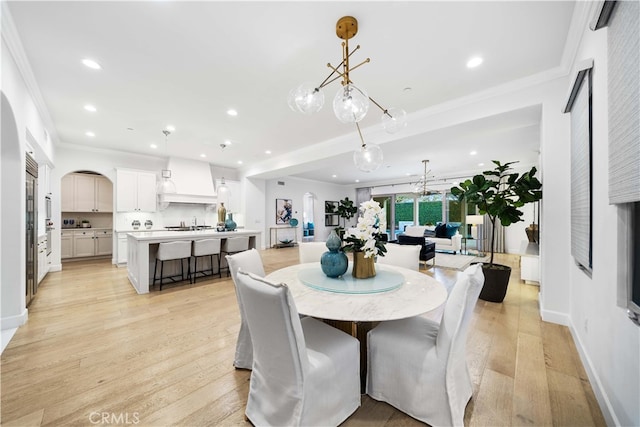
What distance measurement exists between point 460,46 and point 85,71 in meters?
3.95

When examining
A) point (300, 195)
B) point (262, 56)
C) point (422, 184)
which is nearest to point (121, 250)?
point (262, 56)

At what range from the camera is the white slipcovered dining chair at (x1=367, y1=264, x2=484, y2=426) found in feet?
4.34

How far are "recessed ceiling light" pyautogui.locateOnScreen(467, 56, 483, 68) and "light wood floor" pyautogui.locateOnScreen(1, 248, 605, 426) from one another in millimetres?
2779

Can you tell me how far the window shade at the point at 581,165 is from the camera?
189 centimetres

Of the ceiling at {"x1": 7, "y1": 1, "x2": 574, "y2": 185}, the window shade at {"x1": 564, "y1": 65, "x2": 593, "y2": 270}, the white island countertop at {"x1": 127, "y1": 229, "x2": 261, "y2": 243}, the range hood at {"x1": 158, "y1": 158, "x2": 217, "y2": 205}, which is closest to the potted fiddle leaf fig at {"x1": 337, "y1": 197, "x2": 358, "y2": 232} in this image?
the range hood at {"x1": 158, "y1": 158, "x2": 217, "y2": 205}

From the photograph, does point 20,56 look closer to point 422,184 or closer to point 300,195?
point 300,195

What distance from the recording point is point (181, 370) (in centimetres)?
193

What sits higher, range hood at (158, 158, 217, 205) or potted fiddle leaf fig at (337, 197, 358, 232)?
range hood at (158, 158, 217, 205)

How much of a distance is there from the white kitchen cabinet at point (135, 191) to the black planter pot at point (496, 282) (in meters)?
7.40

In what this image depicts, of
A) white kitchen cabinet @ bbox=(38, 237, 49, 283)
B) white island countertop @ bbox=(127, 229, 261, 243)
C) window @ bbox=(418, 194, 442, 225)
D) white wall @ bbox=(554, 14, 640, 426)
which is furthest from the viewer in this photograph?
window @ bbox=(418, 194, 442, 225)

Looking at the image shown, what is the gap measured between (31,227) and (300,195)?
7613mm

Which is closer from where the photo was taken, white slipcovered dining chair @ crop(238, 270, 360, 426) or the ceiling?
white slipcovered dining chair @ crop(238, 270, 360, 426)

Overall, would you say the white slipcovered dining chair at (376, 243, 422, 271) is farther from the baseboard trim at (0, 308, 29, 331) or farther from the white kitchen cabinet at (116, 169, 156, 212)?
the white kitchen cabinet at (116, 169, 156, 212)

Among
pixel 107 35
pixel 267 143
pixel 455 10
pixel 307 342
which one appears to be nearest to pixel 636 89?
pixel 455 10
